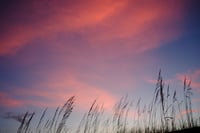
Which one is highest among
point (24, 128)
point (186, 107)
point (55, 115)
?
point (186, 107)

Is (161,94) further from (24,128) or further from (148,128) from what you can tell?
(24,128)

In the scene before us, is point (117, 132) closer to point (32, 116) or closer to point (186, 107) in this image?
point (186, 107)

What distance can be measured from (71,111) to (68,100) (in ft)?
1.26

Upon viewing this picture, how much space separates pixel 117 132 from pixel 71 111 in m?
2.38

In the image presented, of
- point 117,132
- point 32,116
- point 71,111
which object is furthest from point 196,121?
point 32,116

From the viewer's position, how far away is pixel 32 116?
22.0ft

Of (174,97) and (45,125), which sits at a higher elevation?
(174,97)

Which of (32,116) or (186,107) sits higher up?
(186,107)

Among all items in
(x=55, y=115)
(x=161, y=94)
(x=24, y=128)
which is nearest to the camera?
(x=161, y=94)

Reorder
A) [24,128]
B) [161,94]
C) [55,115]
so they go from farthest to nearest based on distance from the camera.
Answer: [55,115], [24,128], [161,94]

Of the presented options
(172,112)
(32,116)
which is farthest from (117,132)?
(32,116)

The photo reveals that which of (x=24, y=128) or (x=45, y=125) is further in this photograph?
(x=45, y=125)

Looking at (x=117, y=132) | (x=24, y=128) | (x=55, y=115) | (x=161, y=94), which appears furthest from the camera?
(x=117, y=132)

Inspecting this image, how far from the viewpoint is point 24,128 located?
6.96m
